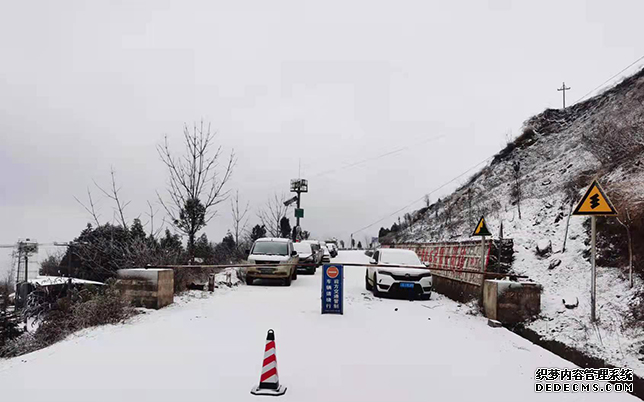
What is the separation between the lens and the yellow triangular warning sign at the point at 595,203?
7.63m

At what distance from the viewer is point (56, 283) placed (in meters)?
15.3

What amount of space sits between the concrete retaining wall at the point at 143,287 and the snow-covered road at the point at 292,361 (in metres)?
0.63

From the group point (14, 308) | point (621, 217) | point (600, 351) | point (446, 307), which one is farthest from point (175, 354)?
point (14, 308)

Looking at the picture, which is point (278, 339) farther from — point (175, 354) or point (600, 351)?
point (600, 351)

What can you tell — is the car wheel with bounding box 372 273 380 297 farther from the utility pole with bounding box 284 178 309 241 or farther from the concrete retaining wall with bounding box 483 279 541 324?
the utility pole with bounding box 284 178 309 241

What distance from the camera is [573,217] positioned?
1241 cm

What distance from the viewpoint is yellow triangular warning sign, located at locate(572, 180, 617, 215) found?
25.0 ft

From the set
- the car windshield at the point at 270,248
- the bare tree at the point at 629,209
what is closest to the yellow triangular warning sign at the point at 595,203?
the bare tree at the point at 629,209

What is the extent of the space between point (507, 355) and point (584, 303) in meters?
2.86

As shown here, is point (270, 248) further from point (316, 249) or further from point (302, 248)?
point (316, 249)

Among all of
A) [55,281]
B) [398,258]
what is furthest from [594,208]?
[55,281]

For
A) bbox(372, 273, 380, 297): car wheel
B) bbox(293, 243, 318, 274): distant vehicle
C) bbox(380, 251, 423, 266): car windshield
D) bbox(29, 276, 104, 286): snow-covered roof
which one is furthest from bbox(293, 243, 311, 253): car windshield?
bbox(29, 276, 104, 286): snow-covered roof

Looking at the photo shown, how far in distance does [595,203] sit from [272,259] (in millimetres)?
11248

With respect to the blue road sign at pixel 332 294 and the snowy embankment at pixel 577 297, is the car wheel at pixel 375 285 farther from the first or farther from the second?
the snowy embankment at pixel 577 297
